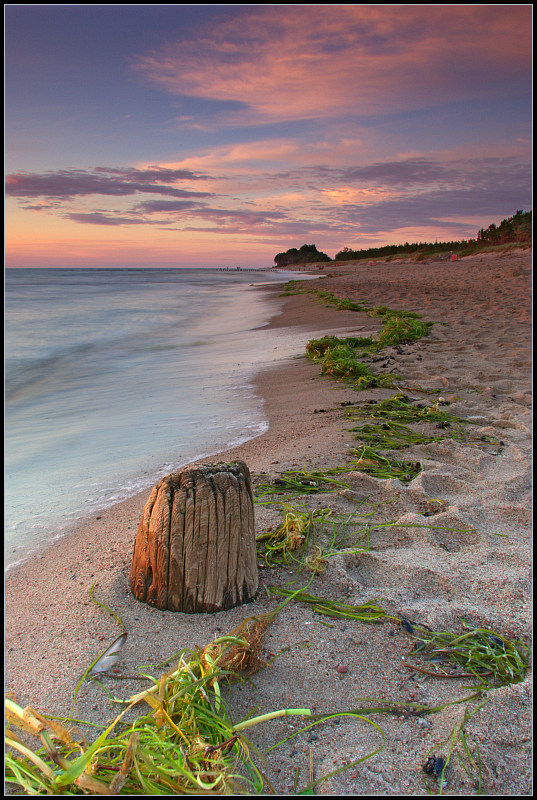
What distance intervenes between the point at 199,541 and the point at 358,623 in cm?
75

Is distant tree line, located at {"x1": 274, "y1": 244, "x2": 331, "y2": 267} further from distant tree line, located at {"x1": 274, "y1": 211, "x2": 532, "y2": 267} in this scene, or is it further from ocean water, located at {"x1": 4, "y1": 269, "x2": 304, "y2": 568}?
ocean water, located at {"x1": 4, "y1": 269, "x2": 304, "y2": 568}

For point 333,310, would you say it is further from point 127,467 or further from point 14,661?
point 14,661

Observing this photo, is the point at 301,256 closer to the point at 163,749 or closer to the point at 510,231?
the point at 510,231

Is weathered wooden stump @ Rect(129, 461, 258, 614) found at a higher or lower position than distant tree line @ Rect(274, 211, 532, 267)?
lower

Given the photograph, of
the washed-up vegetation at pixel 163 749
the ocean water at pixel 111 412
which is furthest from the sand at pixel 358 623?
the ocean water at pixel 111 412

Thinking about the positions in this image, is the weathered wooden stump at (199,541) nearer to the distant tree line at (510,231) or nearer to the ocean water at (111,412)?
the ocean water at (111,412)

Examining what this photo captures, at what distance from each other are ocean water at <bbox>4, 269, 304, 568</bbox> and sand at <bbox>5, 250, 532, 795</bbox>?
45 centimetres

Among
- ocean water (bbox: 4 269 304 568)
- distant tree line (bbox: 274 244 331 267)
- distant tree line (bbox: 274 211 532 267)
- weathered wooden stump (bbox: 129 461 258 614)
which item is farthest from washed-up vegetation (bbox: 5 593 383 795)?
distant tree line (bbox: 274 244 331 267)

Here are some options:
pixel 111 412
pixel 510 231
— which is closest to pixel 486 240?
pixel 510 231

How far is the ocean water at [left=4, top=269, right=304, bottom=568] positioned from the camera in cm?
366

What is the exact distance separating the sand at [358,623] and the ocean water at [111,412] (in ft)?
1.46

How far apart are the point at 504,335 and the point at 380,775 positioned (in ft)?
24.6

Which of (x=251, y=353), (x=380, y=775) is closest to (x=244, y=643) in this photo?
(x=380, y=775)

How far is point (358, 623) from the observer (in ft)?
6.82
